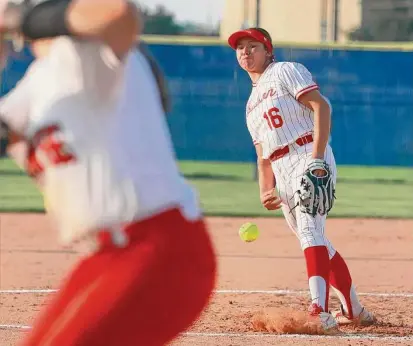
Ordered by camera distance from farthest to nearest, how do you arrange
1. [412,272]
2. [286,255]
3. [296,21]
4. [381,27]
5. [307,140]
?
[296,21], [381,27], [286,255], [412,272], [307,140]

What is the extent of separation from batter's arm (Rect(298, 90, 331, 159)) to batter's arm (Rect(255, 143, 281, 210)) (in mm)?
472

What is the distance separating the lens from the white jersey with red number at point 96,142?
2.97 meters

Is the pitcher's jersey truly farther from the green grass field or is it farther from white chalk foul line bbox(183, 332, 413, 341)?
the green grass field

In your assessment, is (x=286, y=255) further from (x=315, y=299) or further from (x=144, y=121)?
(x=144, y=121)

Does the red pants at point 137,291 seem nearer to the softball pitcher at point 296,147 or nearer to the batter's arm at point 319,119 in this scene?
the batter's arm at point 319,119

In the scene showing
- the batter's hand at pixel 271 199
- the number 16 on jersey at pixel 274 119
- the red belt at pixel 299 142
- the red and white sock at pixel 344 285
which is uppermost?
the number 16 on jersey at pixel 274 119

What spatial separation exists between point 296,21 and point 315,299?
131 feet

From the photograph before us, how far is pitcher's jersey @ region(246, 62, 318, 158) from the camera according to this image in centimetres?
625

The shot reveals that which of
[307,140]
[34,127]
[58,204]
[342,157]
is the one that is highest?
[34,127]

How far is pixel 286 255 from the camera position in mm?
9891

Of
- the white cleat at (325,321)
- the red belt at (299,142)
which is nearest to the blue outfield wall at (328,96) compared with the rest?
the red belt at (299,142)

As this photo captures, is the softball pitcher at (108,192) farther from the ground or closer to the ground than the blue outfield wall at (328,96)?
farther from the ground

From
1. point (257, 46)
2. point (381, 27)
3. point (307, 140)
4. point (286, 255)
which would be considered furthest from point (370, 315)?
point (381, 27)

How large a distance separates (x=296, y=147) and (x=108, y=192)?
343cm
